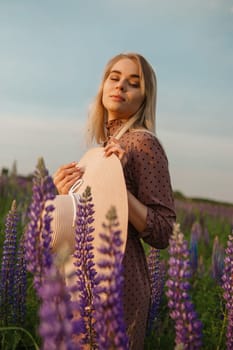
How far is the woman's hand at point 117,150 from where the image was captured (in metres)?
3.07

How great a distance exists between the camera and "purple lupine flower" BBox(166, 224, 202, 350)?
5.97 ft

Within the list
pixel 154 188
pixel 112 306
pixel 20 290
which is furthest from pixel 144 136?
pixel 112 306

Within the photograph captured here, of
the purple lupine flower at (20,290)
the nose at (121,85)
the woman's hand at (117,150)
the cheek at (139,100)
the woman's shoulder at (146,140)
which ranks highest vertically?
the nose at (121,85)

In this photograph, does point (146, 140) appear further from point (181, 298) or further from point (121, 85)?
point (181, 298)

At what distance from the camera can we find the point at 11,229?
344 centimetres

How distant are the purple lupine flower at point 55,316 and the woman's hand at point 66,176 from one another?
6.86ft

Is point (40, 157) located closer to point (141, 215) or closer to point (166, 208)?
point (141, 215)

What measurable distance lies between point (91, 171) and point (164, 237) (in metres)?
0.59

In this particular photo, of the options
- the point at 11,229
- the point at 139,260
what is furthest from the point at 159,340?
the point at 11,229

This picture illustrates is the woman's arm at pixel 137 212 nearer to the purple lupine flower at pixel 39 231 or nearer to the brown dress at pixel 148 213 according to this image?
the brown dress at pixel 148 213

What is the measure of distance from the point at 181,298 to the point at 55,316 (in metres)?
0.67

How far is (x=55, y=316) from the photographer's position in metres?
1.30

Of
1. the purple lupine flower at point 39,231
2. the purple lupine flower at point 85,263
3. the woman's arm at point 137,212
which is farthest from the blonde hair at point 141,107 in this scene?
the purple lupine flower at point 39,231

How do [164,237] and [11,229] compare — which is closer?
[164,237]
